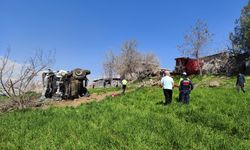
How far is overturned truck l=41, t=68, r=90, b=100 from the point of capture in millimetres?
25969

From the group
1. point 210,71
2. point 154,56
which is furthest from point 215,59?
point 154,56

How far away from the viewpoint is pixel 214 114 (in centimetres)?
1134

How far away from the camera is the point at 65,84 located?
2638 cm

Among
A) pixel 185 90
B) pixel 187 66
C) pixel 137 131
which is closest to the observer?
pixel 137 131

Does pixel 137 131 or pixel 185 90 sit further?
pixel 185 90

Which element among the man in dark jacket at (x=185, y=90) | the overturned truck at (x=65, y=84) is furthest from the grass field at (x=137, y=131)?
the overturned truck at (x=65, y=84)

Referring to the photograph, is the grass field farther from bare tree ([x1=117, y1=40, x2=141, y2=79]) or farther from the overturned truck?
bare tree ([x1=117, y1=40, x2=141, y2=79])

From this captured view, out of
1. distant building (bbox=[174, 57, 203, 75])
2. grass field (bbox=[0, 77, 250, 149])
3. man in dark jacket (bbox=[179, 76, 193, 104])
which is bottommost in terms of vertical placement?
grass field (bbox=[0, 77, 250, 149])

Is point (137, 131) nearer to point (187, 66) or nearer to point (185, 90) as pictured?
point (185, 90)

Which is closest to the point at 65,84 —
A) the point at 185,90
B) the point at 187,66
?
the point at 185,90

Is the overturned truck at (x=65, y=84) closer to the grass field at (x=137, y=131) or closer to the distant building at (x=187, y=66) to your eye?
the grass field at (x=137, y=131)

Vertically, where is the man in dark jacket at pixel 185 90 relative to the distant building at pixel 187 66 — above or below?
below

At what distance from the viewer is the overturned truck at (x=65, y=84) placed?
26.0m

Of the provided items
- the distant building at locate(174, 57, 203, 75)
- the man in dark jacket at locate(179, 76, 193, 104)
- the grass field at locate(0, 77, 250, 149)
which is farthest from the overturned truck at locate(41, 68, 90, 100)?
the distant building at locate(174, 57, 203, 75)
